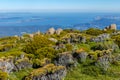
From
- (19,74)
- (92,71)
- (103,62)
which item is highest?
(103,62)

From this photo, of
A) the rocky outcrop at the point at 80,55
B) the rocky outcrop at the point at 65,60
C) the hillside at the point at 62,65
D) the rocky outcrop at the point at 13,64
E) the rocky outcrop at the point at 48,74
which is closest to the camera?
the rocky outcrop at the point at 48,74

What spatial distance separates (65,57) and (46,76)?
576 cm

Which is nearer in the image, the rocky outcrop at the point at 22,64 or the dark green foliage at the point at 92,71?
the dark green foliage at the point at 92,71

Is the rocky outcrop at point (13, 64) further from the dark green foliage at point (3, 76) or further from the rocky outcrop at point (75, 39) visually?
the rocky outcrop at point (75, 39)

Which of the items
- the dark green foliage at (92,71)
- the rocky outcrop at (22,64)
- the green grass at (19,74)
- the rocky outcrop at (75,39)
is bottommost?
the green grass at (19,74)

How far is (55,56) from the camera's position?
124ft

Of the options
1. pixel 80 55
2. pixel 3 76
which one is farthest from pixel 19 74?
pixel 80 55

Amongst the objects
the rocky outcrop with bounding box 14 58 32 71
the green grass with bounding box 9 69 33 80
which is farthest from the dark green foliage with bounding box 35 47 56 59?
the green grass with bounding box 9 69 33 80

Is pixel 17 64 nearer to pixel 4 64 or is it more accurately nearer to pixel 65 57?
pixel 4 64

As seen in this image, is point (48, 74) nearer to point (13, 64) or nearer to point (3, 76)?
point (3, 76)

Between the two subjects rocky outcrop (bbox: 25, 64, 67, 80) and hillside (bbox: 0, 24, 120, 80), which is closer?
rocky outcrop (bbox: 25, 64, 67, 80)

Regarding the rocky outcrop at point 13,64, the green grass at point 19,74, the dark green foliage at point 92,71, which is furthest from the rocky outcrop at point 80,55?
the green grass at point 19,74

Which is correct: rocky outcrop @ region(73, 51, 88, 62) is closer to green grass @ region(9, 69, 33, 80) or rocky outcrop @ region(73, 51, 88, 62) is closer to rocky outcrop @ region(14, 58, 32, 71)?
rocky outcrop @ region(14, 58, 32, 71)

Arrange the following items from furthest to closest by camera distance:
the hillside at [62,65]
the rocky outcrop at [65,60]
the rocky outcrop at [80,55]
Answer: the rocky outcrop at [80,55] < the rocky outcrop at [65,60] < the hillside at [62,65]
